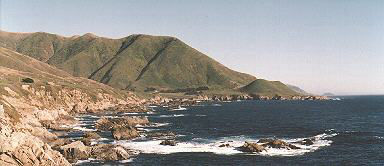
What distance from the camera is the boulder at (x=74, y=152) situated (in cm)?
8844

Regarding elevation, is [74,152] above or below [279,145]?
below

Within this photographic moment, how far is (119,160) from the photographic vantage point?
3521 inches

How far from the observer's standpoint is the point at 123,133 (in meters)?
122

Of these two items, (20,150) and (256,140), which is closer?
(20,150)

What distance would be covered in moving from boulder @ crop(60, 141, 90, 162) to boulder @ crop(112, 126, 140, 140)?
92.3 ft

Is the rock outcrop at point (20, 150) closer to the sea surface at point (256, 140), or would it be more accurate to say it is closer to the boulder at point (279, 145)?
the sea surface at point (256, 140)

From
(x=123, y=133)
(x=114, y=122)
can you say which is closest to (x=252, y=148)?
(x=123, y=133)

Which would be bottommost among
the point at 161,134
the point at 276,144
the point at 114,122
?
the point at 161,134

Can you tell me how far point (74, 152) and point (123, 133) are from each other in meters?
33.3

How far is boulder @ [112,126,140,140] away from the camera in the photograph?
394 ft

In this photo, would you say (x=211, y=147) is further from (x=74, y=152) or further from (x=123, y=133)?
(x=74, y=152)

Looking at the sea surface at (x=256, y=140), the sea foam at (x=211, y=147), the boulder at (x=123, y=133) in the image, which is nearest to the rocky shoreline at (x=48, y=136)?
the boulder at (x=123, y=133)

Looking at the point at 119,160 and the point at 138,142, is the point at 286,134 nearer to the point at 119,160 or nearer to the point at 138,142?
the point at 138,142

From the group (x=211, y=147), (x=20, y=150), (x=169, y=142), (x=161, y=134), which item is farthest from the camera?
(x=161, y=134)
